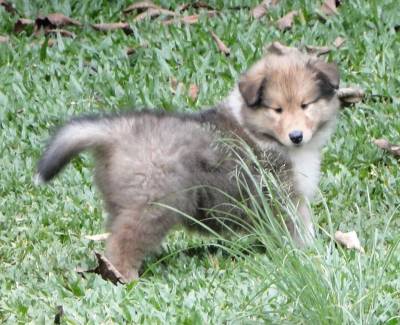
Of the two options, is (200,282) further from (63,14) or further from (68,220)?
(63,14)

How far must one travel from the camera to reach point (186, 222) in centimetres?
787

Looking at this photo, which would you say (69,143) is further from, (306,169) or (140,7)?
(140,7)

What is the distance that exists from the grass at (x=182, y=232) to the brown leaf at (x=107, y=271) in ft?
0.42

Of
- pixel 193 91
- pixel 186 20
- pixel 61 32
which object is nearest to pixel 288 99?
pixel 193 91

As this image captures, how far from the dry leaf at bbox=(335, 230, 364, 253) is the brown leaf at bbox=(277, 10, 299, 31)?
4.13 m

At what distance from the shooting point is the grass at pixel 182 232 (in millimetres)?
6426

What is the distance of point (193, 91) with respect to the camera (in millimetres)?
10906

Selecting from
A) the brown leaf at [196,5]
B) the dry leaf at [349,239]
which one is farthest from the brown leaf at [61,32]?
the dry leaf at [349,239]

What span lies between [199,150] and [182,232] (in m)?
0.96

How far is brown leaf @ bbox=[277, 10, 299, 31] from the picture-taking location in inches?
473

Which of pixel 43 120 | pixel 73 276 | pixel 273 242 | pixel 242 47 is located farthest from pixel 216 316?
pixel 242 47

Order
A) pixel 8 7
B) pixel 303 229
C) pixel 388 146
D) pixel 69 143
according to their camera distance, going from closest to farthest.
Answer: pixel 303 229 < pixel 69 143 < pixel 388 146 < pixel 8 7

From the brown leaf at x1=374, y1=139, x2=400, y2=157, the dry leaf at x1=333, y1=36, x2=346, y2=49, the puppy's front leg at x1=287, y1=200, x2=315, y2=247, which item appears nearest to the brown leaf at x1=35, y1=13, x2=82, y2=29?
the dry leaf at x1=333, y1=36, x2=346, y2=49

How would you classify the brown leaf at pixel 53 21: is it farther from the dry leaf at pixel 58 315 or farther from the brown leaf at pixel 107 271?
the dry leaf at pixel 58 315
